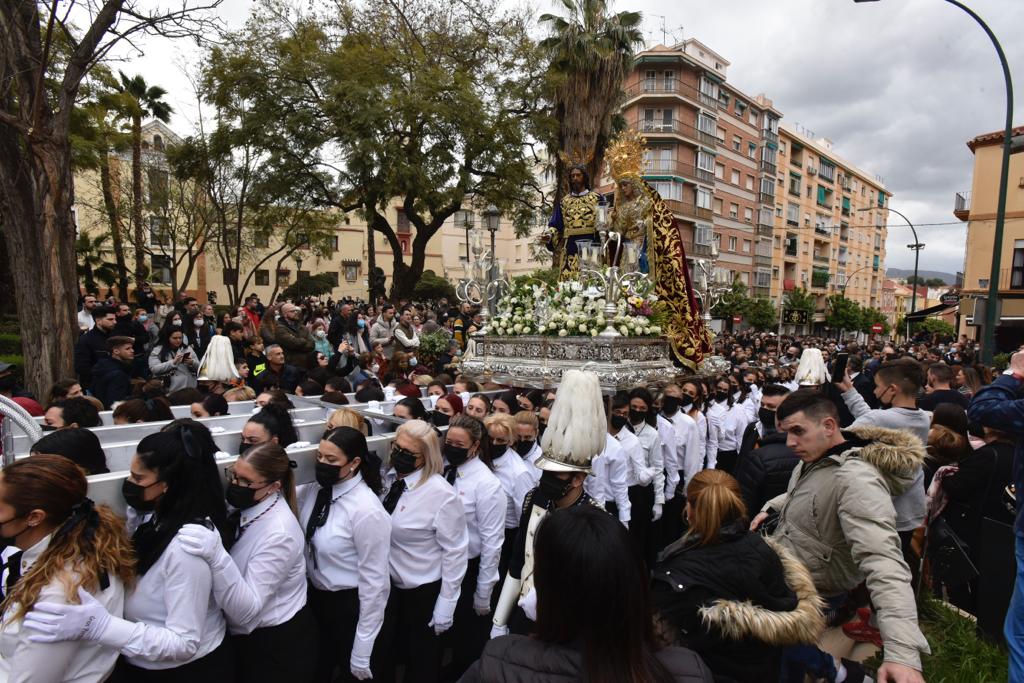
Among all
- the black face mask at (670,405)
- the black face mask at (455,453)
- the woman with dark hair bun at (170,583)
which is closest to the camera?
the woman with dark hair bun at (170,583)

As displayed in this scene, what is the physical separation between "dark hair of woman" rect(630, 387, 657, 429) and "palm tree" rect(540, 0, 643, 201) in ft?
21.3

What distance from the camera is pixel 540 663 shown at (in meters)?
1.63

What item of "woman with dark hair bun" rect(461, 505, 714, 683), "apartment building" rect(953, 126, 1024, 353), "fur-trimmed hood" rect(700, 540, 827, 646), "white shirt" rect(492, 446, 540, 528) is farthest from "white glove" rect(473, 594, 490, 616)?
"apartment building" rect(953, 126, 1024, 353)

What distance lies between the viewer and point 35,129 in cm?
648

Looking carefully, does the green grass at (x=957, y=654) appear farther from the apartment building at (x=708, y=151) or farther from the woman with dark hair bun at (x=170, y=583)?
the apartment building at (x=708, y=151)

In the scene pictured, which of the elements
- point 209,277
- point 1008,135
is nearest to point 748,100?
point 1008,135

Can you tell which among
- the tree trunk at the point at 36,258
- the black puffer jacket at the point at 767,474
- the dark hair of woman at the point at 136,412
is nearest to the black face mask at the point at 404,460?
the black puffer jacket at the point at 767,474

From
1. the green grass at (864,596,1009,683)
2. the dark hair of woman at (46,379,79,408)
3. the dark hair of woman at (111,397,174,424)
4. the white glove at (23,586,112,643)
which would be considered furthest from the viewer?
the dark hair of woman at (46,379,79,408)

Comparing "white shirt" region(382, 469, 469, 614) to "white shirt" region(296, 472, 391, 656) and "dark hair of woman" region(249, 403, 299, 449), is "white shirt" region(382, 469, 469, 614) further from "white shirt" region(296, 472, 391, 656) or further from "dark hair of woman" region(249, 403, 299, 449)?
"dark hair of woman" region(249, 403, 299, 449)

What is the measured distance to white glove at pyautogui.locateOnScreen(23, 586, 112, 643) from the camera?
2092mm

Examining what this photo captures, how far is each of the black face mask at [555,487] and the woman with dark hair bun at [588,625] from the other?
1306 millimetres

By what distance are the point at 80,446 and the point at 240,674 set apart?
138 cm

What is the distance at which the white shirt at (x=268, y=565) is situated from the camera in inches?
110

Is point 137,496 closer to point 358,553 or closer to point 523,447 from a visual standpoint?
point 358,553
